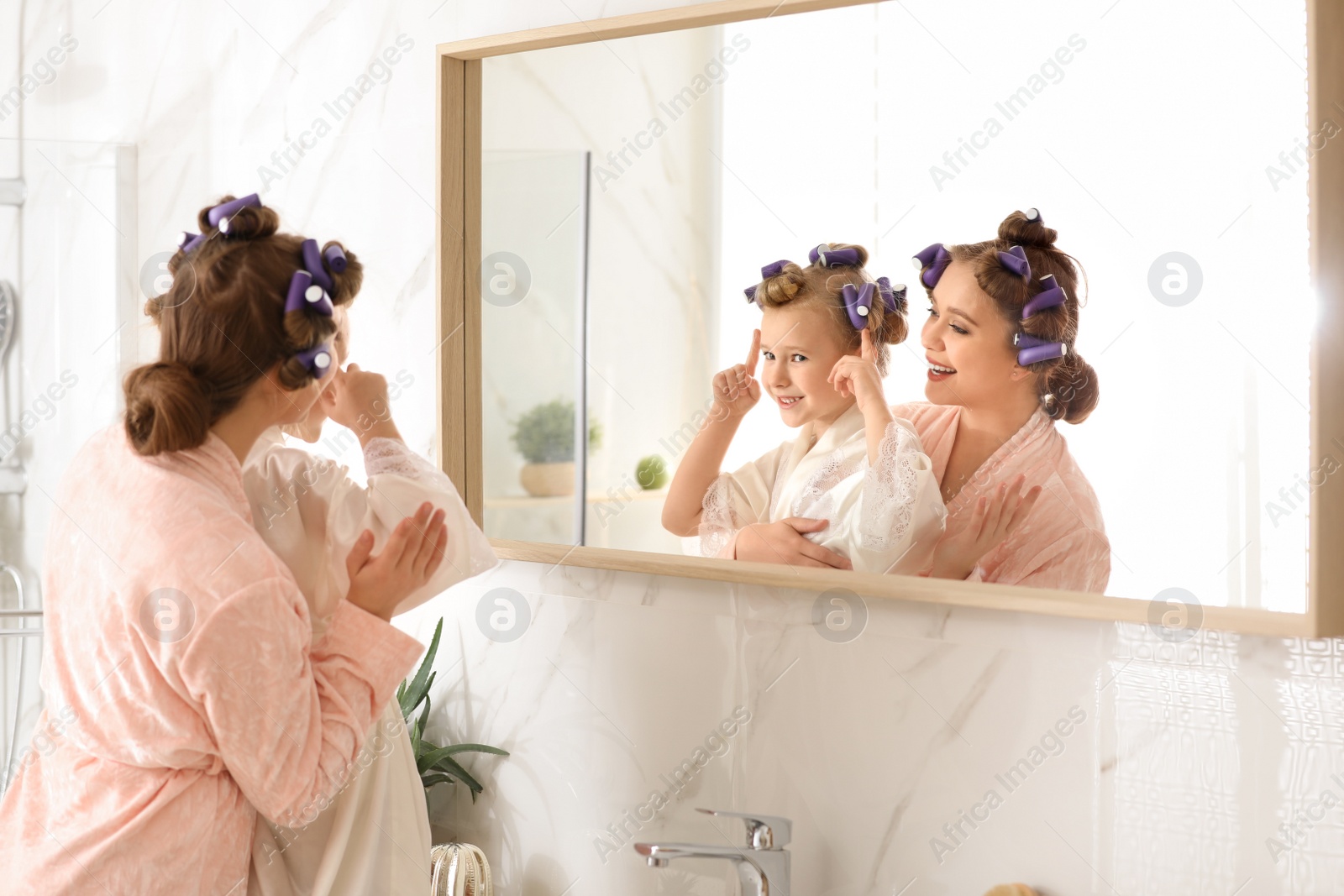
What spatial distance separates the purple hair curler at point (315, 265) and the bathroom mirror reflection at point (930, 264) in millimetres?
331

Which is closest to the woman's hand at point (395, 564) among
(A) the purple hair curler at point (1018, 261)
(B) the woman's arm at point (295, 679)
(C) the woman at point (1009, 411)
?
(B) the woman's arm at point (295, 679)

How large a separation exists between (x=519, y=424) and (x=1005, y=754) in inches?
24.7

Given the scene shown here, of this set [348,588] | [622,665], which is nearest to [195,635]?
[348,588]

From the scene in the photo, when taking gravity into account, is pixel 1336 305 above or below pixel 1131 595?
above

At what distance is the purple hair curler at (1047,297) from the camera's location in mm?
930

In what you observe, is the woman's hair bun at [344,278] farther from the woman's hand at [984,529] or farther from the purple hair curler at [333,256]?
the woman's hand at [984,529]

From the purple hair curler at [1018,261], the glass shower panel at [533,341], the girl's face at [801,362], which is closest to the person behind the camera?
the purple hair curler at [1018,261]

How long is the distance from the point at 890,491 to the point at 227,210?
615 millimetres

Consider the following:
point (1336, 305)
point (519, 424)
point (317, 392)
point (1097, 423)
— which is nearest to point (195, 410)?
point (317, 392)

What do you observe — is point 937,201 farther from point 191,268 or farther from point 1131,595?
point 191,268

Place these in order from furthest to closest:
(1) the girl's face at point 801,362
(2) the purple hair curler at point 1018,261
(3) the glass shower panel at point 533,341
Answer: (3) the glass shower panel at point 533,341 < (1) the girl's face at point 801,362 < (2) the purple hair curler at point 1018,261

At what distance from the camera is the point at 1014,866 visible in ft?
3.25

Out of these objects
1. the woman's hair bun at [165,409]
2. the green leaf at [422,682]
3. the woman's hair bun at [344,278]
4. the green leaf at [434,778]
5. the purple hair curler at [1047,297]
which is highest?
the woman's hair bun at [344,278]

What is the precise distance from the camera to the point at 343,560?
3.43 feet
